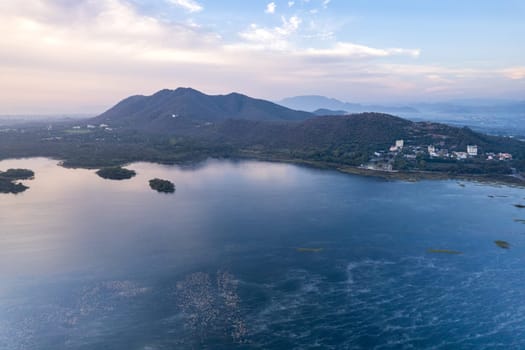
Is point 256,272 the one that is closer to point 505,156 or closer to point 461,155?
point 461,155

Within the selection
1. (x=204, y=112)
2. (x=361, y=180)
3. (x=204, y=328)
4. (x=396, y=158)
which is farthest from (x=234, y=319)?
(x=204, y=112)

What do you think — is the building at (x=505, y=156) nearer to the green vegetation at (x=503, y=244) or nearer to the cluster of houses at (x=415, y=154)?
the cluster of houses at (x=415, y=154)

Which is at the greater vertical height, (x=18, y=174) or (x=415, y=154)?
(x=415, y=154)

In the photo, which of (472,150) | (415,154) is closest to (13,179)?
(415,154)

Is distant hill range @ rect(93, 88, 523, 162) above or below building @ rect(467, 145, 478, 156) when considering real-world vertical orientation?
above

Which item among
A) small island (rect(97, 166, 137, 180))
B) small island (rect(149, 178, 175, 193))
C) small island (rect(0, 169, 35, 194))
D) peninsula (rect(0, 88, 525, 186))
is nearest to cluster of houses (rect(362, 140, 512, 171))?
peninsula (rect(0, 88, 525, 186))

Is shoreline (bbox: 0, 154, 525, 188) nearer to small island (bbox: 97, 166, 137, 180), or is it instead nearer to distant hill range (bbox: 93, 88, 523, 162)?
distant hill range (bbox: 93, 88, 523, 162)
